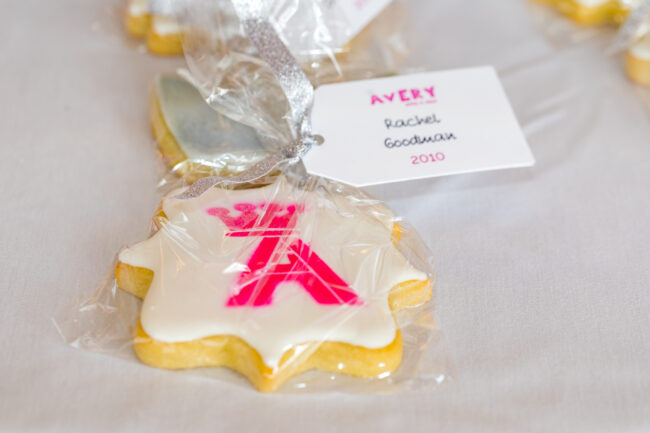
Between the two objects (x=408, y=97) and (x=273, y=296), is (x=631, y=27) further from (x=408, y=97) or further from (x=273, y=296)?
(x=273, y=296)

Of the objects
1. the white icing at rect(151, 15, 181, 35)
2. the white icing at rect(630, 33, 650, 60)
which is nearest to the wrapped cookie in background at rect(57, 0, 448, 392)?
the white icing at rect(151, 15, 181, 35)

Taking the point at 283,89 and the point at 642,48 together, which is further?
the point at 642,48

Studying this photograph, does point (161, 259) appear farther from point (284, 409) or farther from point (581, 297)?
point (581, 297)

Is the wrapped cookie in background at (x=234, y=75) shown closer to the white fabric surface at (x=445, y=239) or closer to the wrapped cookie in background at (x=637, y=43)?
the white fabric surface at (x=445, y=239)

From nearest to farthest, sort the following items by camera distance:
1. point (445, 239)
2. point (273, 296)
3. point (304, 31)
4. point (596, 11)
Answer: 1. point (273, 296)
2. point (445, 239)
3. point (304, 31)
4. point (596, 11)

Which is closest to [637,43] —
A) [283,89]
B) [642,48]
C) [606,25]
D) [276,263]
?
[642,48]

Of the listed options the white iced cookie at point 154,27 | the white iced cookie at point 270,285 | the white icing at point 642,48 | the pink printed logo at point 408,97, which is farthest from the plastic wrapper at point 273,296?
the white icing at point 642,48

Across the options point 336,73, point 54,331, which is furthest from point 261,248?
point 336,73

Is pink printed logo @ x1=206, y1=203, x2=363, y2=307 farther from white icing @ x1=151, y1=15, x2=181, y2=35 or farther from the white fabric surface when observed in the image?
white icing @ x1=151, y1=15, x2=181, y2=35
